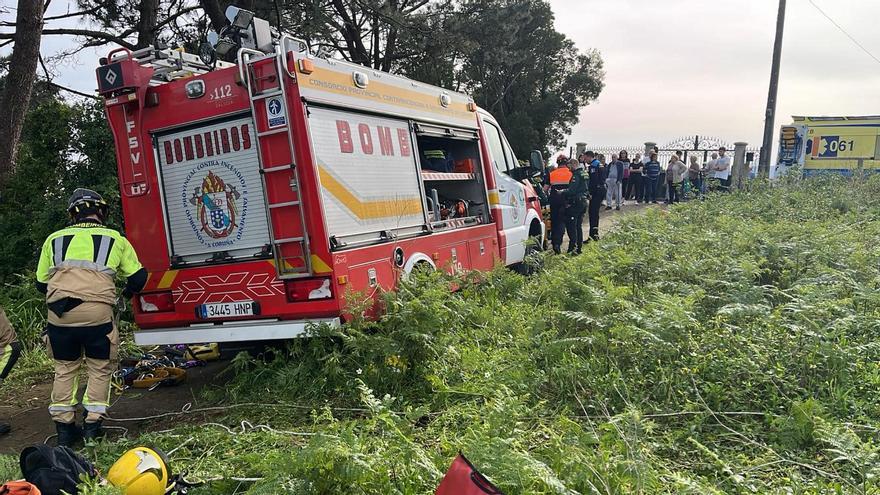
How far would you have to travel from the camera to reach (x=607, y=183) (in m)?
18.3

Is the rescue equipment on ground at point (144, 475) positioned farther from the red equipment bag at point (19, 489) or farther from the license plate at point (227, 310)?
the license plate at point (227, 310)

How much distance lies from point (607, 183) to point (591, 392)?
15.0 meters

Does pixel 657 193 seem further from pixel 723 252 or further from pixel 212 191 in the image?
pixel 212 191

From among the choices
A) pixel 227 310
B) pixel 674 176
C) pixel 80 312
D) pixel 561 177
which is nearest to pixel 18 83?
pixel 80 312

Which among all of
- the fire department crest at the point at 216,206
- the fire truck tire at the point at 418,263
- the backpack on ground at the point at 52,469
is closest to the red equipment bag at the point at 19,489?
the backpack on ground at the point at 52,469

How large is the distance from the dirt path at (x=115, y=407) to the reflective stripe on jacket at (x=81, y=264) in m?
1.10

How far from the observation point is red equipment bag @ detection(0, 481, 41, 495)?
2609 mm

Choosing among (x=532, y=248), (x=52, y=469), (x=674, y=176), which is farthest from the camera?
(x=674, y=176)

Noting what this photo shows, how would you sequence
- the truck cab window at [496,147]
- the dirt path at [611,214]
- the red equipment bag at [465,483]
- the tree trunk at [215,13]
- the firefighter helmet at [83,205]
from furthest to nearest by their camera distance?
the dirt path at [611,214], the tree trunk at [215,13], the truck cab window at [496,147], the firefighter helmet at [83,205], the red equipment bag at [465,483]

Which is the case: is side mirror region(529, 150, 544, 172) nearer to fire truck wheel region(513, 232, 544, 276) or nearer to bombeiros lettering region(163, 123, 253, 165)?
fire truck wheel region(513, 232, 544, 276)

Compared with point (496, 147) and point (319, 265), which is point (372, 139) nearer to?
point (319, 265)

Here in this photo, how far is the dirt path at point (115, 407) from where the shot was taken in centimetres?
486

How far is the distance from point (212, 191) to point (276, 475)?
3.14m

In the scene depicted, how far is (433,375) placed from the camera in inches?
182
